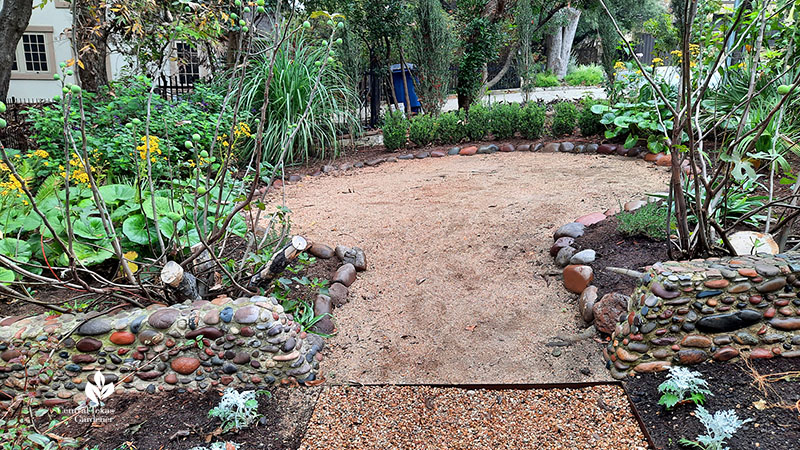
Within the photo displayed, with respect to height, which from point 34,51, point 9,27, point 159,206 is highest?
point 34,51

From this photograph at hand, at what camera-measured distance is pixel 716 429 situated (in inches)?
76.6

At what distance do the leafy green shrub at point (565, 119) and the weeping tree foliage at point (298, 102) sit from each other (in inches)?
98.9

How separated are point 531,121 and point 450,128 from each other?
1.00m

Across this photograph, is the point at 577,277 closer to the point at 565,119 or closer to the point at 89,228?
the point at 89,228

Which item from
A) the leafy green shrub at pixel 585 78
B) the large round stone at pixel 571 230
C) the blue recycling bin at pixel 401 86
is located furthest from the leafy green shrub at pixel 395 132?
the leafy green shrub at pixel 585 78

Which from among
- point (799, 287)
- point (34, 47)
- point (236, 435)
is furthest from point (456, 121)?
point (34, 47)

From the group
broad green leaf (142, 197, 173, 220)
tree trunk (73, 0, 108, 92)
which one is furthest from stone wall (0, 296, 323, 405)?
tree trunk (73, 0, 108, 92)

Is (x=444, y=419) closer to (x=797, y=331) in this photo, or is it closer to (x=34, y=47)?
(x=797, y=331)

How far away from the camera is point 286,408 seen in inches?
93.9

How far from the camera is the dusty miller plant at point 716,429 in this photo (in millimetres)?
1897

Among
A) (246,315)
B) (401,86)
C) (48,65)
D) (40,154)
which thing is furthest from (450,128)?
(48,65)

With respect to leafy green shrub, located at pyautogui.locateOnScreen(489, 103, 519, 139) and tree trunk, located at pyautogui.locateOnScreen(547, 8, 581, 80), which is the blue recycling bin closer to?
leafy green shrub, located at pyautogui.locateOnScreen(489, 103, 519, 139)

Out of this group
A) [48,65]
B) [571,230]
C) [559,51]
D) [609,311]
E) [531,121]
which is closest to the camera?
[609,311]

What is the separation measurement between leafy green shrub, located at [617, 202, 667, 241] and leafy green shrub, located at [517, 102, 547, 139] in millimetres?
3486
